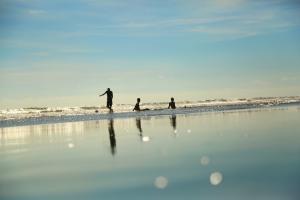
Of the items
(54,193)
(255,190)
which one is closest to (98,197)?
(54,193)

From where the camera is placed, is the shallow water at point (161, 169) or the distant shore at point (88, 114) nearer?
the shallow water at point (161, 169)

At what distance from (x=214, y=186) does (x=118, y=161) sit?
3.10m

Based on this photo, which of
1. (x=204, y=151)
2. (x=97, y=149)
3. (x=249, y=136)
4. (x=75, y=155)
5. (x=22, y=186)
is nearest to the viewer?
(x=22, y=186)

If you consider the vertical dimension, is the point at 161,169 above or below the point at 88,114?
below

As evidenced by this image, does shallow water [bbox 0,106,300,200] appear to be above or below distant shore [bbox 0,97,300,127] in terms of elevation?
below

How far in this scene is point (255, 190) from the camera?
612cm

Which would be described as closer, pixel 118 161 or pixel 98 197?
pixel 98 197

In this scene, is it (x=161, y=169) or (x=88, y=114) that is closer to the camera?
(x=161, y=169)

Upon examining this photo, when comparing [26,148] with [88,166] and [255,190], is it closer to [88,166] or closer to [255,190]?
[88,166]

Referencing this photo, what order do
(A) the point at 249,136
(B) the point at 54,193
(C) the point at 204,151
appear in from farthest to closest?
(A) the point at 249,136
(C) the point at 204,151
(B) the point at 54,193

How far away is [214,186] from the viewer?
21.1 ft

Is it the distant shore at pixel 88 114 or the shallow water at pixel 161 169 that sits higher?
the distant shore at pixel 88 114

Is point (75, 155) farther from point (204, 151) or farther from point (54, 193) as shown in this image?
point (54, 193)

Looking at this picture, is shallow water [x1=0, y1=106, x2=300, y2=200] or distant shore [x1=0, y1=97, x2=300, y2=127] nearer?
shallow water [x1=0, y1=106, x2=300, y2=200]
